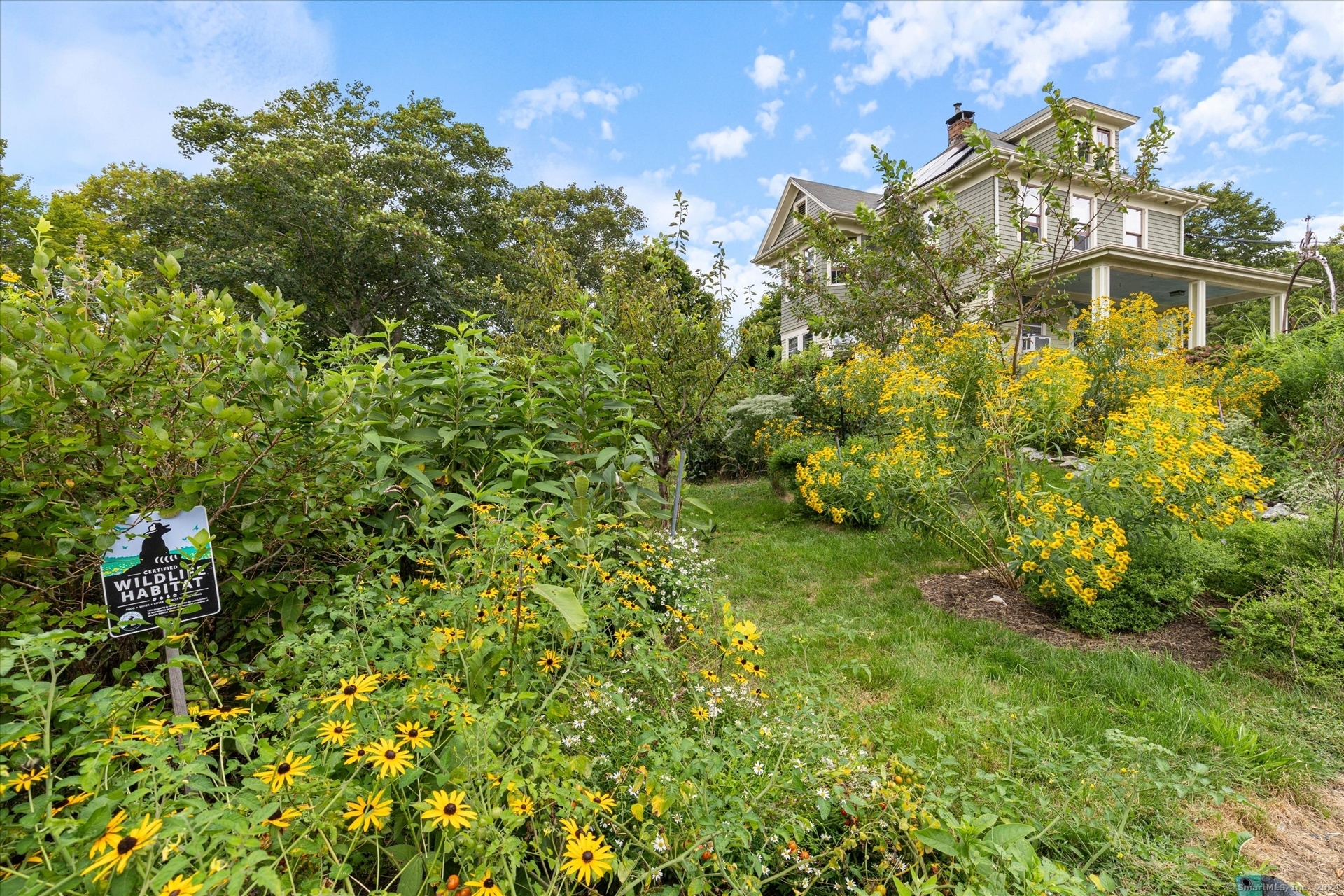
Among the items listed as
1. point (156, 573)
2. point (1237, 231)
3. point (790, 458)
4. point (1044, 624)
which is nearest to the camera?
point (156, 573)

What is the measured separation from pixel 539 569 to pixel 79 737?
99cm

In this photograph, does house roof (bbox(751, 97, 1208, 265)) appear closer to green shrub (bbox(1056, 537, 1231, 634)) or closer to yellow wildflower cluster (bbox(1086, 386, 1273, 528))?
yellow wildflower cluster (bbox(1086, 386, 1273, 528))

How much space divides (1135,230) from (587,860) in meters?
20.1

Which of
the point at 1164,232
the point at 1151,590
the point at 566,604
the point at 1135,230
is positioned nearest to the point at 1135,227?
the point at 1135,230

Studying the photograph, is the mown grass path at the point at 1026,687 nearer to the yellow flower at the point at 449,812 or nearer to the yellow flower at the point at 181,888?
the yellow flower at the point at 449,812

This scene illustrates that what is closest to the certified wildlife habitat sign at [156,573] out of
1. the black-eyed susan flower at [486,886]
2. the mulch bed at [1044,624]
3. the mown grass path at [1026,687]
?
the black-eyed susan flower at [486,886]

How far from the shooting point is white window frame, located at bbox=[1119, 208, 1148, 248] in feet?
49.7

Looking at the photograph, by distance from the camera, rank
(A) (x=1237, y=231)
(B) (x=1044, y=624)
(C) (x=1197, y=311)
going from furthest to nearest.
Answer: (A) (x=1237, y=231) < (C) (x=1197, y=311) < (B) (x=1044, y=624)

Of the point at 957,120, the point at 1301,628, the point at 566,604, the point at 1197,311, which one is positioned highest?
the point at 957,120

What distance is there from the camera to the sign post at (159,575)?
1344mm

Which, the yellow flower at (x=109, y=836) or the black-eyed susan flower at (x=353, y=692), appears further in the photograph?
the black-eyed susan flower at (x=353, y=692)

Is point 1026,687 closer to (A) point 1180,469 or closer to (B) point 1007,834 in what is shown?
(A) point 1180,469

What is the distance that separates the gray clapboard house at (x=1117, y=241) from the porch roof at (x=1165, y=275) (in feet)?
0.08

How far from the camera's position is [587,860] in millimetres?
1036
